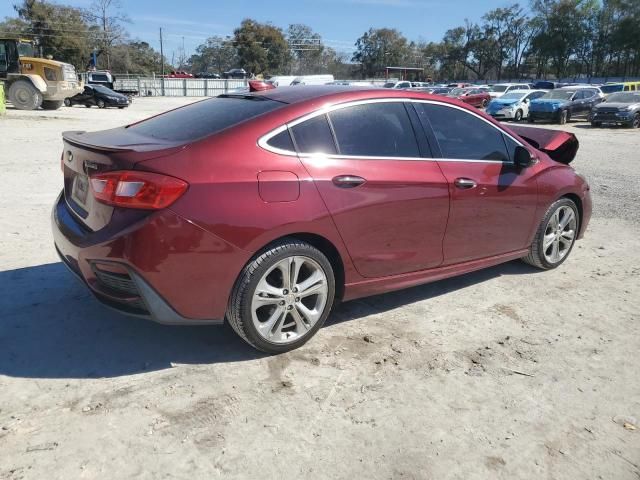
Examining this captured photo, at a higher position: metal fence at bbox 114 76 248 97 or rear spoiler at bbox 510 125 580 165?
metal fence at bbox 114 76 248 97

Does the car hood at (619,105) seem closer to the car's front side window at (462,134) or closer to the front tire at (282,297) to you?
the car's front side window at (462,134)

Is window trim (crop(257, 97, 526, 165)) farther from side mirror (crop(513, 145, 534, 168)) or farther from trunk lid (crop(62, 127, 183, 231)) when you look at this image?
trunk lid (crop(62, 127, 183, 231))

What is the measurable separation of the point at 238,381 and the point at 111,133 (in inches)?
76.1

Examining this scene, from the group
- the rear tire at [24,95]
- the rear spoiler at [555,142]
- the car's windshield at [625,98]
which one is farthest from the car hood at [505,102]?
the rear spoiler at [555,142]

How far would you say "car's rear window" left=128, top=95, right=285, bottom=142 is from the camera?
10.7ft

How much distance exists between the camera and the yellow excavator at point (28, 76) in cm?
2305

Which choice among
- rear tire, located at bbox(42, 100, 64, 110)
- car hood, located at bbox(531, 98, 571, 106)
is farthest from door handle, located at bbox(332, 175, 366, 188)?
rear tire, located at bbox(42, 100, 64, 110)

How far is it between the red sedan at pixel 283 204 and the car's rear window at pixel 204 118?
0.8 inches

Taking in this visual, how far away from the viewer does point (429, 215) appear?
3.79m

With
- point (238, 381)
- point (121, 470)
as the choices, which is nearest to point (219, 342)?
point (238, 381)

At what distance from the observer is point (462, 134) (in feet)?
13.6

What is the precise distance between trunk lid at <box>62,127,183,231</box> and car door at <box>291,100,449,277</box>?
0.90 meters

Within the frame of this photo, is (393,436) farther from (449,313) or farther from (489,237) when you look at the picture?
(489,237)

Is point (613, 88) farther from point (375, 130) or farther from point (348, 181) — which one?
point (348, 181)
